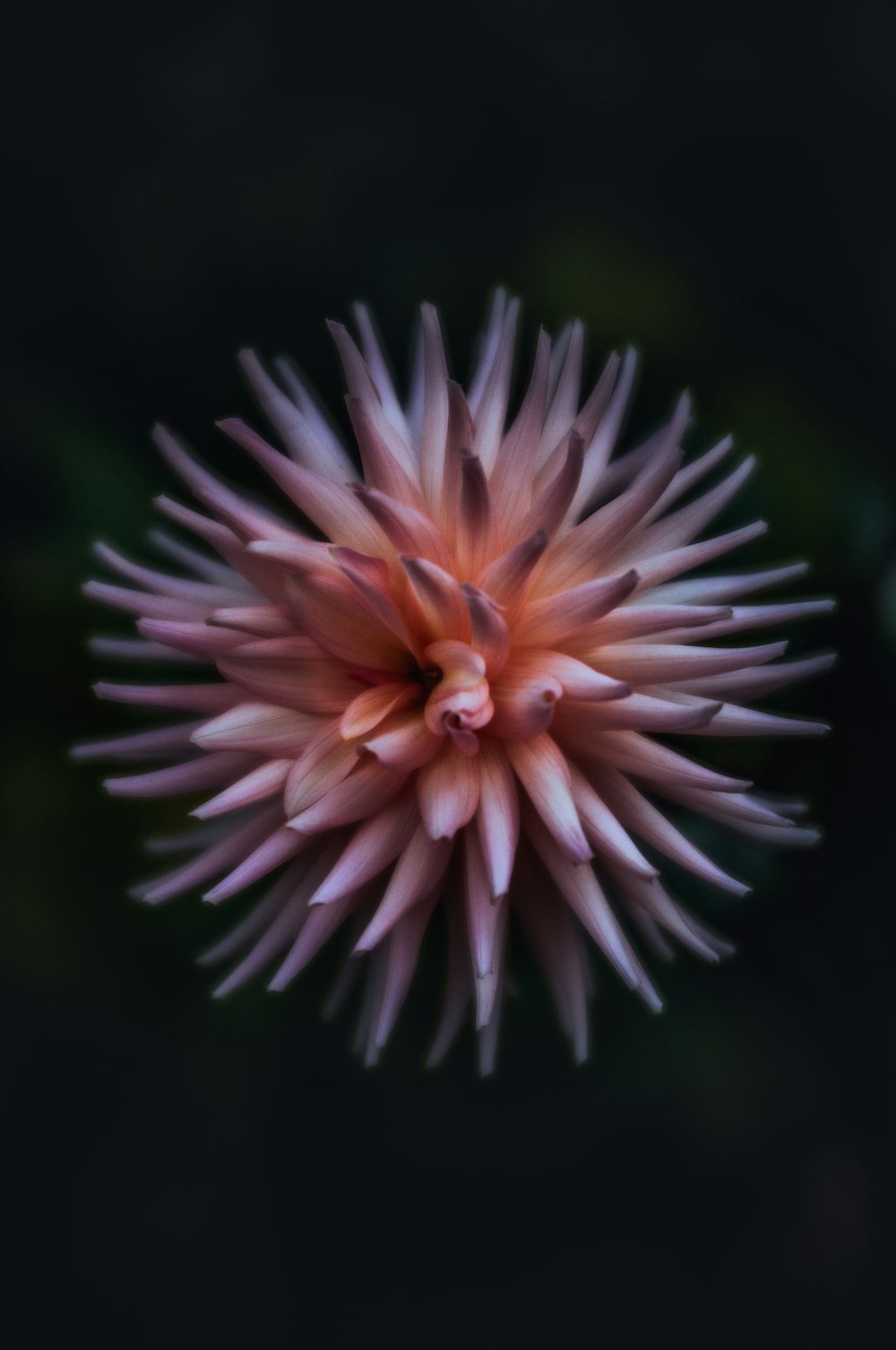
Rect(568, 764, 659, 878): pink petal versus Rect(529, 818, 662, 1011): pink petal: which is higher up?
Rect(568, 764, 659, 878): pink petal

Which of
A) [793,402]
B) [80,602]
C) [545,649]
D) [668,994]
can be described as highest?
[80,602]

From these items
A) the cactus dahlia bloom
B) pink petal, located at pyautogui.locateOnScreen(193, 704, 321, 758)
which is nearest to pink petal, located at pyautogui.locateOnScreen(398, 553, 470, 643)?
the cactus dahlia bloom

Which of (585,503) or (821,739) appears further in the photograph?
(821,739)

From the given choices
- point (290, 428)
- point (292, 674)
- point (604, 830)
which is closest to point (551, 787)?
point (604, 830)

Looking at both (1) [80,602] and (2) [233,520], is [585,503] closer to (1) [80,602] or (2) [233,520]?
(2) [233,520]

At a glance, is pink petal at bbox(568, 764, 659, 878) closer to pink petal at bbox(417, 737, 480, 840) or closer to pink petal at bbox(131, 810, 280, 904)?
pink petal at bbox(417, 737, 480, 840)

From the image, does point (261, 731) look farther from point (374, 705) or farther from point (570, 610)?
point (570, 610)

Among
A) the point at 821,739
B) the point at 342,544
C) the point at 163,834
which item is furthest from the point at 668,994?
the point at 342,544
